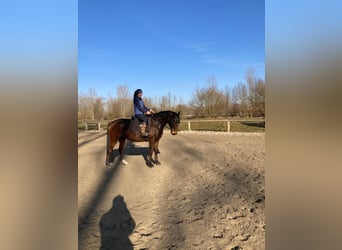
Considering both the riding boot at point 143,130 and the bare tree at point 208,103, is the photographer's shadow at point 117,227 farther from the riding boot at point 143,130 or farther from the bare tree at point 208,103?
the bare tree at point 208,103

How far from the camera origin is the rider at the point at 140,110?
6742 mm

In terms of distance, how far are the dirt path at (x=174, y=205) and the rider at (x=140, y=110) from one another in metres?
1.11

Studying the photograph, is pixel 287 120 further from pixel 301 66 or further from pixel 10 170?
pixel 10 170

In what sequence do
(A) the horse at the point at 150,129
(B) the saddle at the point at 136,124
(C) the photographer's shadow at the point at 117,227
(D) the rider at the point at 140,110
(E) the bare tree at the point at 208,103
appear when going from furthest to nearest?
(E) the bare tree at the point at 208,103 < (A) the horse at the point at 150,129 < (B) the saddle at the point at 136,124 < (D) the rider at the point at 140,110 < (C) the photographer's shadow at the point at 117,227

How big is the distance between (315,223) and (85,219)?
373 cm

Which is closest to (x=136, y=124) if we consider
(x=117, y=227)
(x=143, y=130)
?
(x=143, y=130)

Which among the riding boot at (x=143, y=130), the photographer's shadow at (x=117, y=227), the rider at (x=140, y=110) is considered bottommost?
the photographer's shadow at (x=117, y=227)

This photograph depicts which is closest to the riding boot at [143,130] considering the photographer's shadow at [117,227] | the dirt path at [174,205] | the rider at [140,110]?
the rider at [140,110]

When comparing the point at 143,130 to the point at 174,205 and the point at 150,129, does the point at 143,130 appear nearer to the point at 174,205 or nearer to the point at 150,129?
the point at 150,129

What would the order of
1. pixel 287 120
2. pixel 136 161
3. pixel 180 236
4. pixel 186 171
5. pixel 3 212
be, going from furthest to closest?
pixel 136 161 < pixel 186 171 < pixel 180 236 < pixel 287 120 < pixel 3 212

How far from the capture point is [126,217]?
4008mm

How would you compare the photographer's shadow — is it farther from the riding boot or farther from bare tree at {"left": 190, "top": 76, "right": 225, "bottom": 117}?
bare tree at {"left": 190, "top": 76, "right": 225, "bottom": 117}

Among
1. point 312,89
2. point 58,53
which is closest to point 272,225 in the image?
point 312,89

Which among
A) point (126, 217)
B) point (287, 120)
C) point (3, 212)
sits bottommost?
point (126, 217)
